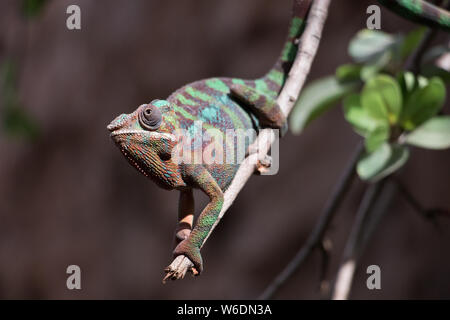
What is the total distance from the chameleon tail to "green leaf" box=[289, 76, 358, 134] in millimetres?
427

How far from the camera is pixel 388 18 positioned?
3258 millimetres

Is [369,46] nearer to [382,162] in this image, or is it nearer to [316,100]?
[316,100]

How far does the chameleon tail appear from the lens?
4.95 ft

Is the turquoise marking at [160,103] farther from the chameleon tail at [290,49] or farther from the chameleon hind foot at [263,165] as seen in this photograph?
the chameleon tail at [290,49]

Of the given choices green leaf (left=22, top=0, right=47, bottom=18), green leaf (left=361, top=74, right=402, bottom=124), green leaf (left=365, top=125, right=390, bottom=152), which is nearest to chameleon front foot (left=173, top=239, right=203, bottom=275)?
green leaf (left=365, top=125, right=390, bottom=152)

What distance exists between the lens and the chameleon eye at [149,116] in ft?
3.67

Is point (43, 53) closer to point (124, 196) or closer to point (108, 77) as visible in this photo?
point (108, 77)

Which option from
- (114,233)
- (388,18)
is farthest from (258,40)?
(114,233)

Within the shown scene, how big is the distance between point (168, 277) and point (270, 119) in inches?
20.9

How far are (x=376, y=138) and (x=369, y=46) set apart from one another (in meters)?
0.55

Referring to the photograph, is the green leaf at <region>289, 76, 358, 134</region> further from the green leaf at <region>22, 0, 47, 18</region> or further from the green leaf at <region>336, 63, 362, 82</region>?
the green leaf at <region>22, 0, 47, 18</region>

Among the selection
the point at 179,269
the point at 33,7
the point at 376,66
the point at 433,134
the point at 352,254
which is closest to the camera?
the point at 179,269

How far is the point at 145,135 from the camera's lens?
112cm

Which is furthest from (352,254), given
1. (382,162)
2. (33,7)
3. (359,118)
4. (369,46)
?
(33,7)
